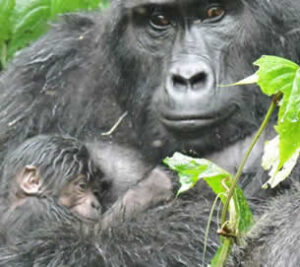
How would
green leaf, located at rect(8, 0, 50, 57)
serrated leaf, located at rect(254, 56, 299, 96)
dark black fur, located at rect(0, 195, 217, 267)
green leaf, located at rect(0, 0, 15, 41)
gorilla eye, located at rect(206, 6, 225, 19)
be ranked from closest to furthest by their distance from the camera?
serrated leaf, located at rect(254, 56, 299, 96), dark black fur, located at rect(0, 195, 217, 267), gorilla eye, located at rect(206, 6, 225, 19), green leaf, located at rect(0, 0, 15, 41), green leaf, located at rect(8, 0, 50, 57)

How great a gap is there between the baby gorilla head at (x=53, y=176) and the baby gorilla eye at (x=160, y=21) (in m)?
0.78

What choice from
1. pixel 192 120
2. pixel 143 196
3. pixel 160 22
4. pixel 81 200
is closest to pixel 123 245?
pixel 143 196

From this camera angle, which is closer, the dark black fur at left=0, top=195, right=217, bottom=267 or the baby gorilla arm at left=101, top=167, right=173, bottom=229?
the dark black fur at left=0, top=195, right=217, bottom=267

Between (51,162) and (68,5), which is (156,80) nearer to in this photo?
(51,162)

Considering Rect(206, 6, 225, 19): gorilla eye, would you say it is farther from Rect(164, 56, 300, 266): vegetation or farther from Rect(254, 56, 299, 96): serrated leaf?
Rect(254, 56, 299, 96): serrated leaf

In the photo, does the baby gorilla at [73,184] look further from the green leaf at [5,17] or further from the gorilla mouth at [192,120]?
the green leaf at [5,17]

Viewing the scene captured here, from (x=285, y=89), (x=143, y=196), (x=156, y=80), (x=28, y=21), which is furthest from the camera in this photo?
(x=28, y=21)

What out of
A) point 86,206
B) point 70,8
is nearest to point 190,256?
point 86,206

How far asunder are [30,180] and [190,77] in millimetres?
1058

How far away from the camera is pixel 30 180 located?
15.1ft

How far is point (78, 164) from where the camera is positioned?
4742 mm

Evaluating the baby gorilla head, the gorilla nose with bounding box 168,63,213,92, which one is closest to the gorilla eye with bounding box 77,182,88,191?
the baby gorilla head

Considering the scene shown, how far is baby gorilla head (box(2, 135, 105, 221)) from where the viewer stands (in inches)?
181

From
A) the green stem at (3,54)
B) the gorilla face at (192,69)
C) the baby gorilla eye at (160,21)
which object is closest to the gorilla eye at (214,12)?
the gorilla face at (192,69)
